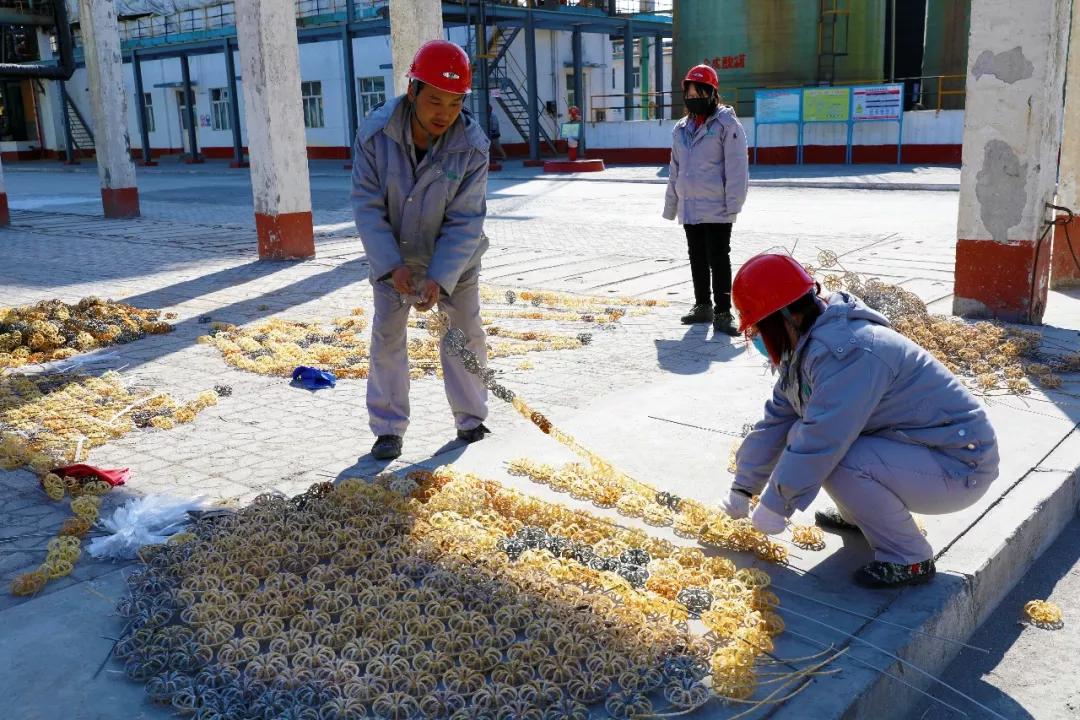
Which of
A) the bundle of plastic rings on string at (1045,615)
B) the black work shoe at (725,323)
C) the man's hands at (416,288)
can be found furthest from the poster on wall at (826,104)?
the bundle of plastic rings on string at (1045,615)

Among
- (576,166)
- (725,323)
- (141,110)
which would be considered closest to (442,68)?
(725,323)

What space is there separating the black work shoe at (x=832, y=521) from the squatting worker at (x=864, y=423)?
468mm

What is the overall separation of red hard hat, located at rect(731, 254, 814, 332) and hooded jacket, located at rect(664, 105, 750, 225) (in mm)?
4745

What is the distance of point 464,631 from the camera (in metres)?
3.49

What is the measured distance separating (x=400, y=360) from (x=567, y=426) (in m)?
1.06

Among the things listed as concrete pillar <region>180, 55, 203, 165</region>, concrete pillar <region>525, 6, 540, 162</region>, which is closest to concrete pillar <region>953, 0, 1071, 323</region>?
concrete pillar <region>525, 6, 540, 162</region>

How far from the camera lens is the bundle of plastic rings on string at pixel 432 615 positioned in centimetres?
313

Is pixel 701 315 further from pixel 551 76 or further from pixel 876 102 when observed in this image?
pixel 551 76

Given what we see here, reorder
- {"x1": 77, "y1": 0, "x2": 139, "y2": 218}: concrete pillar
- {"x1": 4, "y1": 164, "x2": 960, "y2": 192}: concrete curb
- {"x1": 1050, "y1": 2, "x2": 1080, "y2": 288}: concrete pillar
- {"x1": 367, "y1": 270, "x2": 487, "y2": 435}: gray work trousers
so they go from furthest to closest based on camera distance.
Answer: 1. {"x1": 4, "y1": 164, "x2": 960, "y2": 192}: concrete curb
2. {"x1": 77, "y1": 0, "x2": 139, "y2": 218}: concrete pillar
3. {"x1": 1050, "y1": 2, "x2": 1080, "y2": 288}: concrete pillar
4. {"x1": 367, "y1": 270, "x2": 487, "y2": 435}: gray work trousers

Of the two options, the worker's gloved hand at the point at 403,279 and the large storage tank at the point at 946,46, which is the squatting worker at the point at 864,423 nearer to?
the worker's gloved hand at the point at 403,279

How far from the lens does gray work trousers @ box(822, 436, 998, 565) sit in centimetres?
365

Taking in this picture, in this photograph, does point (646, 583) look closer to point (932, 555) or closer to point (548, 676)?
point (548, 676)

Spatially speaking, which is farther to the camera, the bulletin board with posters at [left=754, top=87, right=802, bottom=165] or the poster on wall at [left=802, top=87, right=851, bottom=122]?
the bulletin board with posters at [left=754, top=87, right=802, bottom=165]

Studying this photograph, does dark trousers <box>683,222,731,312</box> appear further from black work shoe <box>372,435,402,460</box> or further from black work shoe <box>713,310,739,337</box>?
black work shoe <box>372,435,402,460</box>
